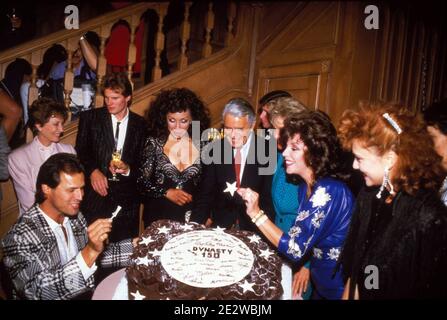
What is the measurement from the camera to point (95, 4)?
5.61 meters

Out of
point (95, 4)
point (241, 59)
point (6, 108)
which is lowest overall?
point (6, 108)

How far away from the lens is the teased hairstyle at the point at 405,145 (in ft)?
5.32

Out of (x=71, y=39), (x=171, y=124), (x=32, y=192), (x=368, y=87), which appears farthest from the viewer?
(x=368, y=87)

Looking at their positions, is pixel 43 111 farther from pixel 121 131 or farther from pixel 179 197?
pixel 179 197

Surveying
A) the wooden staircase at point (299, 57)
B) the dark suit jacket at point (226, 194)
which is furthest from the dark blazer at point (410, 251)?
the wooden staircase at point (299, 57)

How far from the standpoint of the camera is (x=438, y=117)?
7.23ft

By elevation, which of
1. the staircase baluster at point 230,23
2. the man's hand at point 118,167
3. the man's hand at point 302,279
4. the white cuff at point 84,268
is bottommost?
the man's hand at point 302,279

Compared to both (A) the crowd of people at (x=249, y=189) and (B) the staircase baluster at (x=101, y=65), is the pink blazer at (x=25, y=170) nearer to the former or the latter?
(A) the crowd of people at (x=249, y=189)

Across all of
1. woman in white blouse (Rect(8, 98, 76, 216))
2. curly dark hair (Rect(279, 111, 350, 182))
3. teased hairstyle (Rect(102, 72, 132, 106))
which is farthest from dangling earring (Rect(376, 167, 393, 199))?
woman in white blouse (Rect(8, 98, 76, 216))

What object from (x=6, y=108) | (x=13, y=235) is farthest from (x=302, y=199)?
(x=6, y=108)

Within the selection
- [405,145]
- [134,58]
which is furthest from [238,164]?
[134,58]

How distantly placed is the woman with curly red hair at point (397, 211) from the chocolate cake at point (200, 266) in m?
0.46
